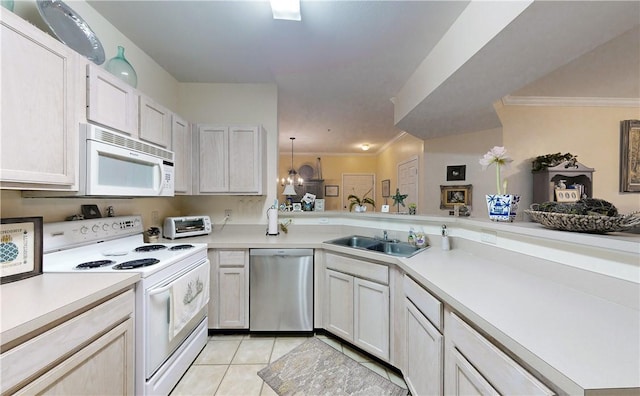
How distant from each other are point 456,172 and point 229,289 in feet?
10.7

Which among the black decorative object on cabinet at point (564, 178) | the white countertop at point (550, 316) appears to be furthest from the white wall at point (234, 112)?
the black decorative object on cabinet at point (564, 178)

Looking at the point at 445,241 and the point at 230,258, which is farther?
the point at 230,258

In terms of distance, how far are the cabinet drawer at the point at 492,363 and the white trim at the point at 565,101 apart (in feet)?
11.1

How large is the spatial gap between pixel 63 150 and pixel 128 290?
77 centimetres

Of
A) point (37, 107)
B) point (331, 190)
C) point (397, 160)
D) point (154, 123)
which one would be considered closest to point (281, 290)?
point (154, 123)

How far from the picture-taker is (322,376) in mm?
1700

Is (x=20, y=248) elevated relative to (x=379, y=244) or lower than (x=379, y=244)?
elevated

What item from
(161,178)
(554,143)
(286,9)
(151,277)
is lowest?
(151,277)

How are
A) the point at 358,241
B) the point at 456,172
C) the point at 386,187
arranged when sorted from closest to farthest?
1. the point at 358,241
2. the point at 456,172
3. the point at 386,187

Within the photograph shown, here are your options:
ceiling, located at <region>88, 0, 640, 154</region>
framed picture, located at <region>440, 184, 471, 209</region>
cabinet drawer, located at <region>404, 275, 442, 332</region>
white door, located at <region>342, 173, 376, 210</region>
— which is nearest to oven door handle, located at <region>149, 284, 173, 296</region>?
cabinet drawer, located at <region>404, 275, 442, 332</region>

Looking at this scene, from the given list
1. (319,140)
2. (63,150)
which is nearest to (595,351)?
(63,150)

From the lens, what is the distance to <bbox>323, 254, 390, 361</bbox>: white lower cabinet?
1.73m

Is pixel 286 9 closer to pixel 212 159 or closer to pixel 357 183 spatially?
pixel 212 159

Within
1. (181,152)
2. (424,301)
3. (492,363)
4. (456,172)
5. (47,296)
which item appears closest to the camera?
(492,363)
